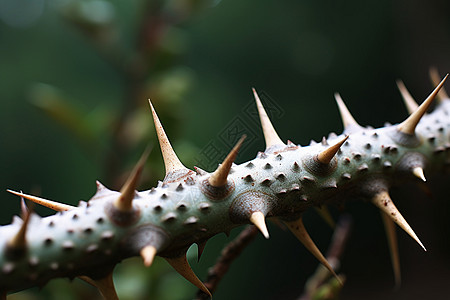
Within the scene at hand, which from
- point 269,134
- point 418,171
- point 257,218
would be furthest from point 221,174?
point 418,171

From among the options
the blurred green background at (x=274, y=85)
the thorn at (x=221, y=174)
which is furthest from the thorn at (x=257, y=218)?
the blurred green background at (x=274, y=85)

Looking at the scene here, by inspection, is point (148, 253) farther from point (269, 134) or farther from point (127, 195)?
point (269, 134)

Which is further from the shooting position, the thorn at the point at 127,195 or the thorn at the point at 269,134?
the thorn at the point at 269,134

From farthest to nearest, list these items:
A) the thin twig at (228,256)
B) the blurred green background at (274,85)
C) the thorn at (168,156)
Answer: the blurred green background at (274,85) → the thin twig at (228,256) → the thorn at (168,156)

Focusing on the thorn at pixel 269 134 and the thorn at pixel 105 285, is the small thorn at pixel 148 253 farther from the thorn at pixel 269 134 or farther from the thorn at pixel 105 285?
the thorn at pixel 269 134

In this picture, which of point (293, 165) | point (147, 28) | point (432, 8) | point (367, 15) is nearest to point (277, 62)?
point (367, 15)

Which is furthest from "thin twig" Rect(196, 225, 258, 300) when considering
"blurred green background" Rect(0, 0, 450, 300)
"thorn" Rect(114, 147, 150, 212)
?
"blurred green background" Rect(0, 0, 450, 300)

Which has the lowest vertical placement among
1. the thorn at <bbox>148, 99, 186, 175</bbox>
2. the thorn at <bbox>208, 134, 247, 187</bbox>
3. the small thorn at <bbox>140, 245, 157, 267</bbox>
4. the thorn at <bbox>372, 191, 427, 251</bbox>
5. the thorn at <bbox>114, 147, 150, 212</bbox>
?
the thorn at <bbox>372, 191, 427, 251</bbox>

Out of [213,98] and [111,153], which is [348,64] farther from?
[111,153]

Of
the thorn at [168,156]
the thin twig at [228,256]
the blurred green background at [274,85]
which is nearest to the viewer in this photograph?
the thorn at [168,156]

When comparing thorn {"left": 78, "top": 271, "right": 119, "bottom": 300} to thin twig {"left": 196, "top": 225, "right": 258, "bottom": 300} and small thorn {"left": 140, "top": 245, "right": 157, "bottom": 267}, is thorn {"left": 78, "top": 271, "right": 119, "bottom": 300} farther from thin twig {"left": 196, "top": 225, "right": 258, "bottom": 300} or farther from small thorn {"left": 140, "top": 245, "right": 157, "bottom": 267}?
thin twig {"left": 196, "top": 225, "right": 258, "bottom": 300}

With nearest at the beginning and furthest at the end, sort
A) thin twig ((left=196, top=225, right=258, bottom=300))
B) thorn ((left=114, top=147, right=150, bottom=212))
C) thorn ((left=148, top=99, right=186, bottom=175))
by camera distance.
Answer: thorn ((left=114, top=147, right=150, bottom=212)) < thorn ((left=148, top=99, right=186, bottom=175)) < thin twig ((left=196, top=225, right=258, bottom=300))
